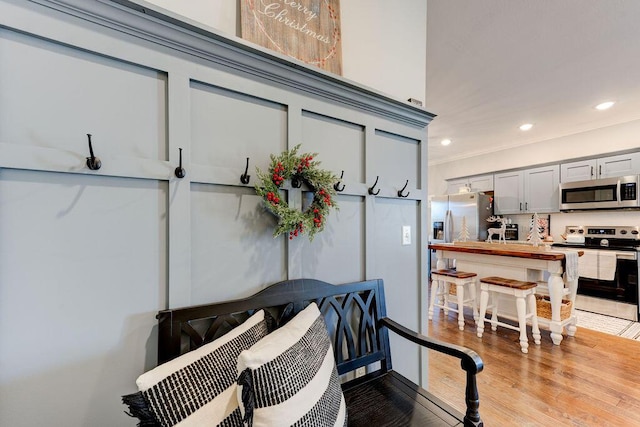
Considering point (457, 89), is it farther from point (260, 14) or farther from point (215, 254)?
point (215, 254)

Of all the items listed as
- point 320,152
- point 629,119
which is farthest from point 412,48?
point 629,119

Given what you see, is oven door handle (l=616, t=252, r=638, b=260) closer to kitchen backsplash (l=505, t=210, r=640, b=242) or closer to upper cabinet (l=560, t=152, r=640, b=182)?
kitchen backsplash (l=505, t=210, r=640, b=242)

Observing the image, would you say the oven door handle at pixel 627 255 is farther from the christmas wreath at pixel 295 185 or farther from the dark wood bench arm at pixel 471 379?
the christmas wreath at pixel 295 185

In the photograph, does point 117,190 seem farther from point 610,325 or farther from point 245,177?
point 610,325

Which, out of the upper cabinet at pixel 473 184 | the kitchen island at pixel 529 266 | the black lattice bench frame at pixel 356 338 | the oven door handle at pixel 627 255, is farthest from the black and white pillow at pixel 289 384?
the upper cabinet at pixel 473 184

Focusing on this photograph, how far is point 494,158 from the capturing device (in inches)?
214

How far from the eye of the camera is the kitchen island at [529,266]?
2.70 metres

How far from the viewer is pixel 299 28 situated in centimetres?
128

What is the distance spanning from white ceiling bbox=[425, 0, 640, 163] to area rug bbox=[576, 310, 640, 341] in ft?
8.64

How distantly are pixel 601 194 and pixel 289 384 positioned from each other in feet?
17.2

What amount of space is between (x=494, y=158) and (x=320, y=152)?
5380 millimetres

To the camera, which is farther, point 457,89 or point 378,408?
point 457,89

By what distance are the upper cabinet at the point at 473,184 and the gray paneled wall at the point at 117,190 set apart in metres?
5.26

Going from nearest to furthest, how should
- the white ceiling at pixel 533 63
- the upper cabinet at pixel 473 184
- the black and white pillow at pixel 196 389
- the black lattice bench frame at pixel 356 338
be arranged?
the black and white pillow at pixel 196 389 < the black lattice bench frame at pixel 356 338 < the white ceiling at pixel 533 63 < the upper cabinet at pixel 473 184
